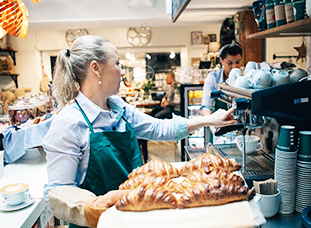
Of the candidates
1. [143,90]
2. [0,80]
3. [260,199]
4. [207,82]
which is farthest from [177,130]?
[0,80]

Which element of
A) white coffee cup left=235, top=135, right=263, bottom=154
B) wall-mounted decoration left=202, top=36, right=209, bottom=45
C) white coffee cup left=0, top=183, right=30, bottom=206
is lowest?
white coffee cup left=0, top=183, right=30, bottom=206

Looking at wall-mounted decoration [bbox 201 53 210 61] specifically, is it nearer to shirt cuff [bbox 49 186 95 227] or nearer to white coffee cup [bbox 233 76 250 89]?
white coffee cup [bbox 233 76 250 89]

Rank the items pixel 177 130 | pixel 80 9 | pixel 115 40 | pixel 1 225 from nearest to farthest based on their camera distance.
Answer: pixel 1 225, pixel 177 130, pixel 80 9, pixel 115 40

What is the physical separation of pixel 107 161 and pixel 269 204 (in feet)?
2.39

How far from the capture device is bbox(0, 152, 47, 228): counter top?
1.27 metres

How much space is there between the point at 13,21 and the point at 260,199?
172cm

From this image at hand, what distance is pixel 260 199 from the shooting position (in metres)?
1.08

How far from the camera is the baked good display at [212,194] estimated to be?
2.65ft

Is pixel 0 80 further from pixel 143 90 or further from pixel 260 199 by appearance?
pixel 260 199

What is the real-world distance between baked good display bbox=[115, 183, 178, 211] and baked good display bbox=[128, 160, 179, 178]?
22 centimetres

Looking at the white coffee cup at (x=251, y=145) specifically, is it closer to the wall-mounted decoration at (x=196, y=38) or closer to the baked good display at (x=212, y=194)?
the baked good display at (x=212, y=194)

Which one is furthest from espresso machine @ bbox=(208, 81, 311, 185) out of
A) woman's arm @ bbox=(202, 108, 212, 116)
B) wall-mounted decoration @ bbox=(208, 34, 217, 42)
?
wall-mounted decoration @ bbox=(208, 34, 217, 42)

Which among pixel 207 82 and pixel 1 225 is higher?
pixel 207 82

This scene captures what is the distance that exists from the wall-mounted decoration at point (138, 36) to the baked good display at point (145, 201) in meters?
6.46
